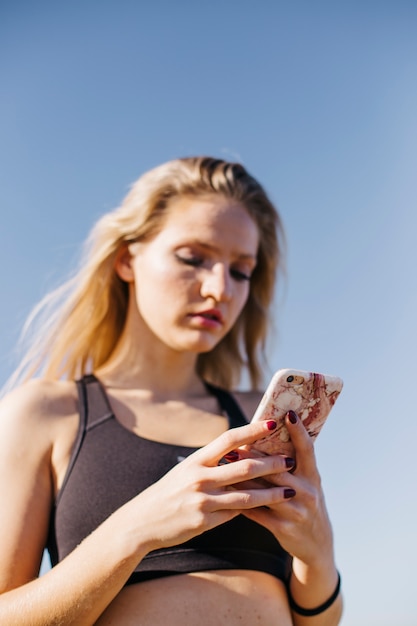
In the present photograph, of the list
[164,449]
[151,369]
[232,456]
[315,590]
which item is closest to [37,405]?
[164,449]

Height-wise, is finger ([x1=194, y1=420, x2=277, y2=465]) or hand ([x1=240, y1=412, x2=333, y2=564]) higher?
finger ([x1=194, y1=420, x2=277, y2=465])

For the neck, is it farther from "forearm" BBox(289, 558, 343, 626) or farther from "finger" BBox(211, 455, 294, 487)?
"finger" BBox(211, 455, 294, 487)

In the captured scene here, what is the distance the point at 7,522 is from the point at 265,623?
1152 mm

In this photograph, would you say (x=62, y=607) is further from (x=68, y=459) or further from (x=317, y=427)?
(x=317, y=427)

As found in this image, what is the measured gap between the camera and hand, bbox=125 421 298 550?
7.86 feet

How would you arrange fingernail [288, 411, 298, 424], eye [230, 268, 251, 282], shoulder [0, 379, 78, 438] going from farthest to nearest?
eye [230, 268, 251, 282]
shoulder [0, 379, 78, 438]
fingernail [288, 411, 298, 424]

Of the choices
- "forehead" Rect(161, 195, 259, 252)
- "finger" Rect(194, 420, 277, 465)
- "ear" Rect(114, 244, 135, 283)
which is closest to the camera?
"finger" Rect(194, 420, 277, 465)

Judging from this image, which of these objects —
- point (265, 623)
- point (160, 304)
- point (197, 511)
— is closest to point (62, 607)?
point (197, 511)

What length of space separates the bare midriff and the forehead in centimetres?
177

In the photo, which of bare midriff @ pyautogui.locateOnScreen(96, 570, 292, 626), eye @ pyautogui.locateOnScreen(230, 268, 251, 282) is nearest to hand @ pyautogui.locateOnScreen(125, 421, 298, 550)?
bare midriff @ pyautogui.locateOnScreen(96, 570, 292, 626)

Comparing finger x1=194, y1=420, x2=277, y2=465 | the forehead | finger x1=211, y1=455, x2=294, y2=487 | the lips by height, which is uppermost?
the forehead

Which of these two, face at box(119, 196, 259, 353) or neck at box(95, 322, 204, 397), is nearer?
face at box(119, 196, 259, 353)

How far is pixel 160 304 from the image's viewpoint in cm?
377

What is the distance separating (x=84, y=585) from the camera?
2467 millimetres
